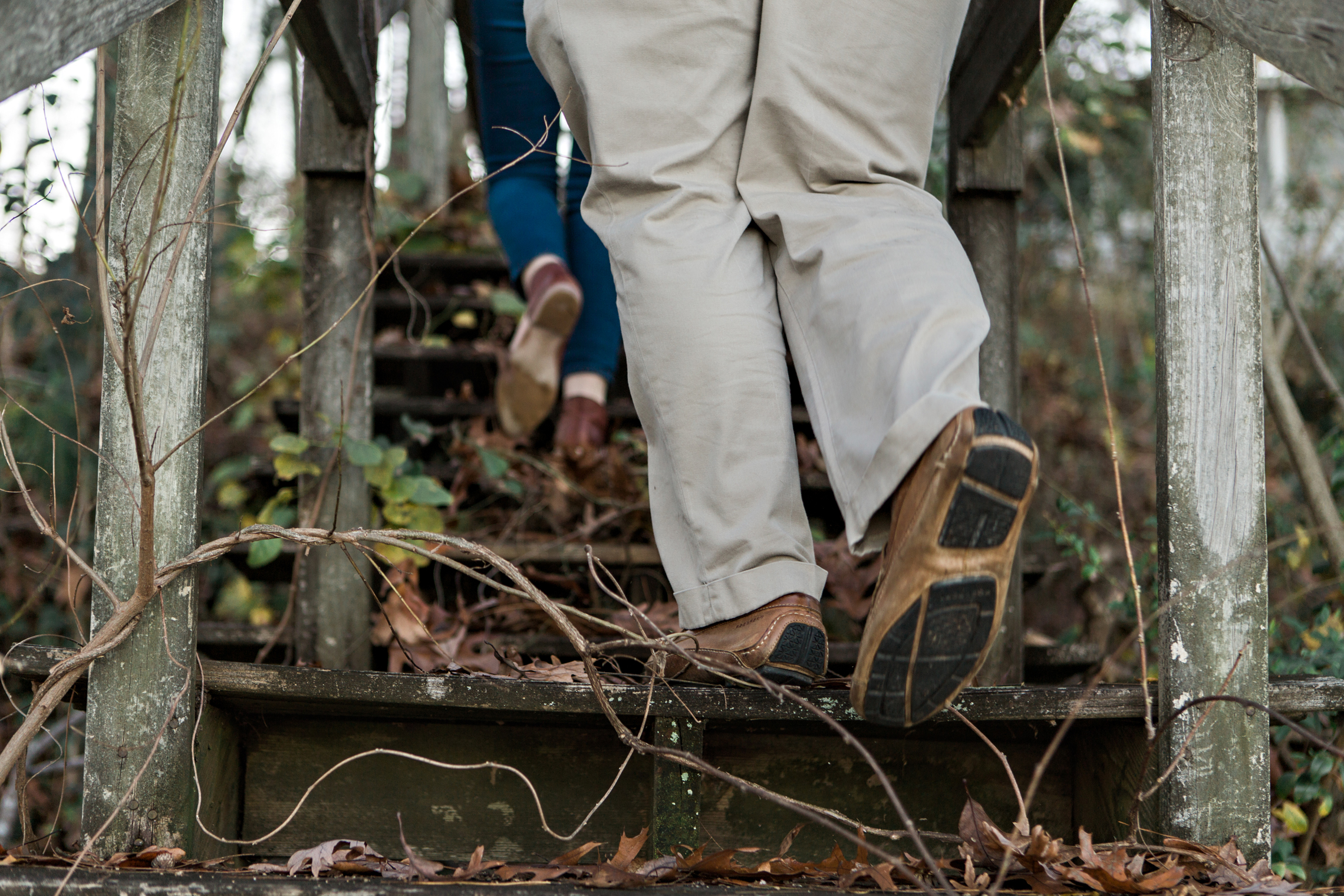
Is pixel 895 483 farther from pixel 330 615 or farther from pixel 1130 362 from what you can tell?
pixel 1130 362

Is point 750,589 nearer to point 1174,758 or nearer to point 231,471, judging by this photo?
point 1174,758

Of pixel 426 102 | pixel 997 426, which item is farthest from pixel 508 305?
pixel 426 102

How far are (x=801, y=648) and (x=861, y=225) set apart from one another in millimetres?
488

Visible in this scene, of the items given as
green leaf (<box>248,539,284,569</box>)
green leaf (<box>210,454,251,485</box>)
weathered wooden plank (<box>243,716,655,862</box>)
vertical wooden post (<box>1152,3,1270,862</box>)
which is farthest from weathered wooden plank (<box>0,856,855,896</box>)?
green leaf (<box>210,454,251,485</box>)

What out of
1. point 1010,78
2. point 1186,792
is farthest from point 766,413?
point 1010,78

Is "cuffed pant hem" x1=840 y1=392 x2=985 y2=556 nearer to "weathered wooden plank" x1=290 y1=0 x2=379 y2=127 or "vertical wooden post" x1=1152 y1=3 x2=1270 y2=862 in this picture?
"vertical wooden post" x1=1152 y1=3 x2=1270 y2=862

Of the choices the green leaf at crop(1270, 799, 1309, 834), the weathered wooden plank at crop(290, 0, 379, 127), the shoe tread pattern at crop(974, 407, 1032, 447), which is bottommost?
the green leaf at crop(1270, 799, 1309, 834)

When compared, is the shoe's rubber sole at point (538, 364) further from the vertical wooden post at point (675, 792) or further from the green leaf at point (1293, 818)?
the green leaf at point (1293, 818)

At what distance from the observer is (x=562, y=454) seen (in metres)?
2.39

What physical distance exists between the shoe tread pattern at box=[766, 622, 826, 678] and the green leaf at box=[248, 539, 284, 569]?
46.9 inches

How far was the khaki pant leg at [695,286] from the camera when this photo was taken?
1.16 m

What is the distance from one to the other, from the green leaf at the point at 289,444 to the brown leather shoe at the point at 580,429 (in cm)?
59

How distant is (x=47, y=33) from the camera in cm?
107

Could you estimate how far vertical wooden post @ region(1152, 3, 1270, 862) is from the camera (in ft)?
3.95
